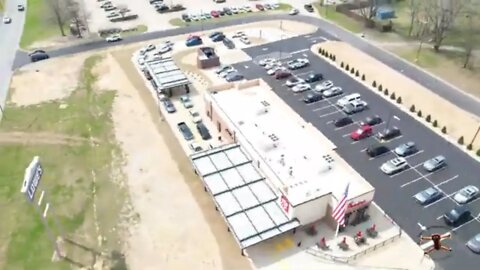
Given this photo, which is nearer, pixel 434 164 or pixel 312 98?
pixel 434 164

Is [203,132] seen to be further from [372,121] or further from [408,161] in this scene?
[408,161]

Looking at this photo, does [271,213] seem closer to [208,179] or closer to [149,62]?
[208,179]

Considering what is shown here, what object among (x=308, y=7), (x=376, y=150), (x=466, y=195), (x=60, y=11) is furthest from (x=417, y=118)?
(x=60, y=11)

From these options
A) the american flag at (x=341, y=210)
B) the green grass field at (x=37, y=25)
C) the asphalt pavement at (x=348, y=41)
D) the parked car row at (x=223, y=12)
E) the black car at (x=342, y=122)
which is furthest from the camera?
the parked car row at (x=223, y=12)

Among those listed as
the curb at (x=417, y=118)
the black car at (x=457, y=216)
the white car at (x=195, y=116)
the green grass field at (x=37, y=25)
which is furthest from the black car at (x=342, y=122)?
the green grass field at (x=37, y=25)

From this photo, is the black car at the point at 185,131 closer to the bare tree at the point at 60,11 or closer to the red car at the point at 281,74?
the red car at the point at 281,74

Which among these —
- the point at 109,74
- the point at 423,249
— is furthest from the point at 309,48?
the point at 423,249
